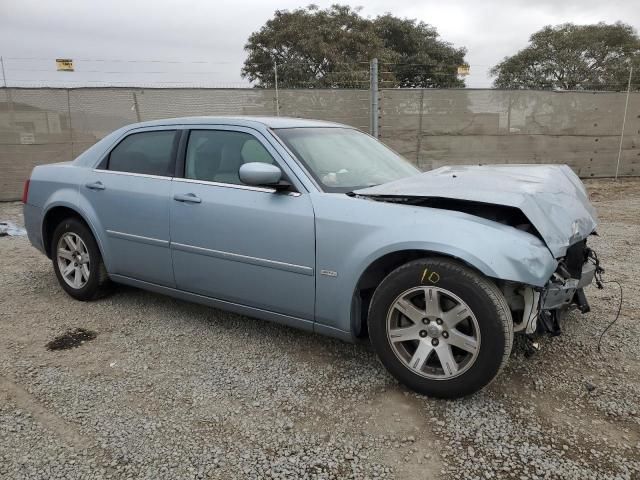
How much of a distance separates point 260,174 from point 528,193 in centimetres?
153

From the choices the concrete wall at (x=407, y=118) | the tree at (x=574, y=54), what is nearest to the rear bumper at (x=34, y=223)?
the concrete wall at (x=407, y=118)

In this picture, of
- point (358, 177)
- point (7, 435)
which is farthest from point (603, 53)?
point (7, 435)

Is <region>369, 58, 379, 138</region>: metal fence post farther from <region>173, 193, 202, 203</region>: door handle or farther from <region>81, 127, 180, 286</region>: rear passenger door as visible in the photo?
<region>173, 193, 202, 203</region>: door handle

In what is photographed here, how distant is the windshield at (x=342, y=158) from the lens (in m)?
3.32

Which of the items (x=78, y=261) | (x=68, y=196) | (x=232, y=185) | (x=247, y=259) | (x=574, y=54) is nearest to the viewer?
(x=247, y=259)

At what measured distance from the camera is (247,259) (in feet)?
10.9

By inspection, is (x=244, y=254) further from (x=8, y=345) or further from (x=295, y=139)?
(x=8, y=345)

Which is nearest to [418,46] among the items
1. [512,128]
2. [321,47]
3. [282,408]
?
[321,47]

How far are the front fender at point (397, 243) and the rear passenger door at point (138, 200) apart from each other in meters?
1.34

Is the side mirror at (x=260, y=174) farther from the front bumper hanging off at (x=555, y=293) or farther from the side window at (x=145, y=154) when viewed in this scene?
the front bumper hanging off at (x=555, y=293)

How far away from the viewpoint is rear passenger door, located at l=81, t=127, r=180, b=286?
3777 mm

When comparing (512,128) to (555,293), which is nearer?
(555,293)

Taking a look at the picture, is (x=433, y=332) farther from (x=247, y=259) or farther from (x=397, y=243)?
(x=247, y=259)

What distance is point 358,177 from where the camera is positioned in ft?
11.4
